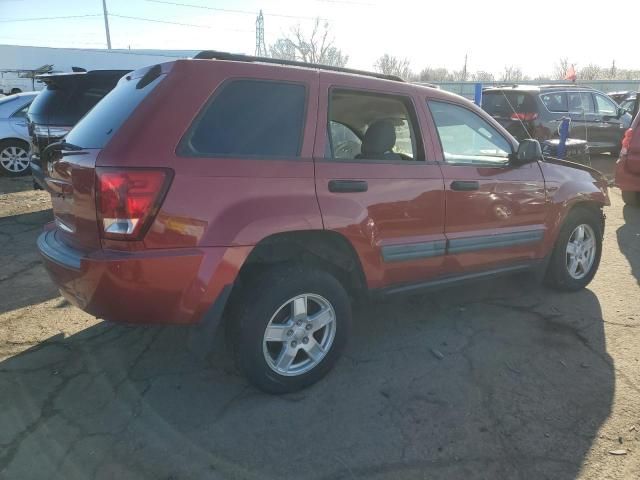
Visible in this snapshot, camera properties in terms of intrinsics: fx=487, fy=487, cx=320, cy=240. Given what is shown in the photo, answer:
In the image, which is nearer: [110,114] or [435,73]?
[110,114]

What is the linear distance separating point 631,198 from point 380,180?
263 inches

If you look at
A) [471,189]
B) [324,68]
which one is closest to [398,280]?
[471,189]

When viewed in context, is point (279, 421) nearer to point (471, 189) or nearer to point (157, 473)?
point (157, 473)

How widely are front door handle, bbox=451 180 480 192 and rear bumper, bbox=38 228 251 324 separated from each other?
1.66 m

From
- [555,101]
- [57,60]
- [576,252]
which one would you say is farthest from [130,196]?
[57,60]

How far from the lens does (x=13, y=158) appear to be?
934cm

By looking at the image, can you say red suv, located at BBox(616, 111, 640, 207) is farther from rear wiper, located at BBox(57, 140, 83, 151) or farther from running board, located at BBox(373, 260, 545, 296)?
rear wiper, located at BBox(57, 140, 83, 151)

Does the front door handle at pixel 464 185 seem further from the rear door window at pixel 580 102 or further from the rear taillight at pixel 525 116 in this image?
the rear door window at pixel 580 102

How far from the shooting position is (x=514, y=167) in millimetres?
3869

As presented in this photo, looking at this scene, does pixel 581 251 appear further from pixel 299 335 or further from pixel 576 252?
pixel 299 335

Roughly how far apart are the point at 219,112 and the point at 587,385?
9.03 ft

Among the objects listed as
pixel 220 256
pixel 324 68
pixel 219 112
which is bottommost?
pixel 220 256

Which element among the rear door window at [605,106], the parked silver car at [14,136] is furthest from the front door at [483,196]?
the rear door window at [605,106]

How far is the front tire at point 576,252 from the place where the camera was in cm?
439
